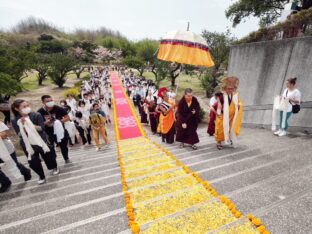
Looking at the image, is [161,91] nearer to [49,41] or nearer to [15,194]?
[15,194]

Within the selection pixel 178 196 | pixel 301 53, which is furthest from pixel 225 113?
pixel 301 53

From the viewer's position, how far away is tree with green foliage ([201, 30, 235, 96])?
21.5 m

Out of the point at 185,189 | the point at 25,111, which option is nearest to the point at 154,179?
the point at 185,189

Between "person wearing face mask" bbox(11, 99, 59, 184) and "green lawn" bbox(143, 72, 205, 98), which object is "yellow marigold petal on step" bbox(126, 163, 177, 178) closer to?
"person wearing face mask" bbox(11, 99, 59, 184)

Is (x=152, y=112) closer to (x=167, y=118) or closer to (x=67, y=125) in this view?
(x=167, y=118)

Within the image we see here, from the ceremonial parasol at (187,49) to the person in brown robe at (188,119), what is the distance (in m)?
1.00

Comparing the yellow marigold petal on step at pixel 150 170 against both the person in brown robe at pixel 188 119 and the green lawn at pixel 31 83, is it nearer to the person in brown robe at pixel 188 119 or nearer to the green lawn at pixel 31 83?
the person in brown robe at pixel 188 119

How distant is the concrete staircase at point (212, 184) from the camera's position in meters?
2.34

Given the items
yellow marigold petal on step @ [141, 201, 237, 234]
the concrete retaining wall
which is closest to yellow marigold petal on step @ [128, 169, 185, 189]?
yellow marigold petal on step @ [141, 201, 237, 234]

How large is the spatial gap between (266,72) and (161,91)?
430 cm

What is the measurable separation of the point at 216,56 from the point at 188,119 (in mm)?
19815

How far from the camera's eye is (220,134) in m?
4.77

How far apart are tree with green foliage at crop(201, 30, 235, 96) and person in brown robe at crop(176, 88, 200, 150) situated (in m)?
17.3

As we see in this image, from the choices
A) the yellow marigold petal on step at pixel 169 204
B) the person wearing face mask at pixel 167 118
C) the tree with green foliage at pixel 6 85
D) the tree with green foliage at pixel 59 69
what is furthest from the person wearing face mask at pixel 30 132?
the tree with green foliage at pixel 59 69
